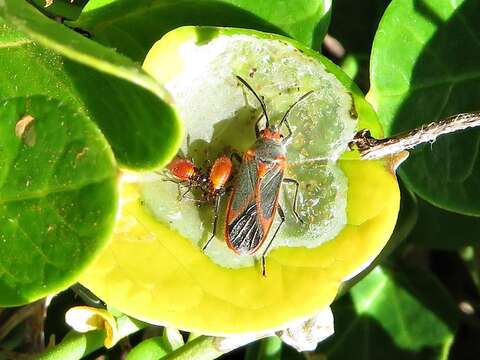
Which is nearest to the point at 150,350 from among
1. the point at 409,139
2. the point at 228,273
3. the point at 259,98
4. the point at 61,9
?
the point at 228,273

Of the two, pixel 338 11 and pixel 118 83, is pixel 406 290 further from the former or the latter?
pixel 118 83

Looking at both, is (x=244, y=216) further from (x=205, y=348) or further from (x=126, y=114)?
(x=126, y=114)

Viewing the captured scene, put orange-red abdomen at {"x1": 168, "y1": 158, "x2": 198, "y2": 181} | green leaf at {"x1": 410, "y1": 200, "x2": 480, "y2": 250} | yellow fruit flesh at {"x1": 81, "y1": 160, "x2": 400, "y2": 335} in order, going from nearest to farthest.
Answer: yellow fruit flesh at {"x1": 81, "y1": 160, "x2": 400, "y2": 335} < orange-red abdomen at {"x1": 168, "y1": 158, "x2": 198, "y2": 181} < green leaf at {"x1": 410, "y1": 200, "x2": 480, "y2": 250}

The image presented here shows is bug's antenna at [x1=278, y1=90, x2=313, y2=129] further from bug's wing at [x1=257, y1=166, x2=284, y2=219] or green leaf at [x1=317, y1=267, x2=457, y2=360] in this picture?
green leaf at [x1=317, y1=267, x2=457, y2=360]

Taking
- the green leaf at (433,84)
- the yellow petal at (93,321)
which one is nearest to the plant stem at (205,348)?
the yellow petal at (93,321)

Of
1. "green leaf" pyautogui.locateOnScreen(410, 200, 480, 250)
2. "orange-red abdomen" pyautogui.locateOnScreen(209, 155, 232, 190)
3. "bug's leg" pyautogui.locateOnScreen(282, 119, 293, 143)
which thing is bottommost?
"green leaf" pyautogui.locateOnScreen(410, 200, 480, 250)

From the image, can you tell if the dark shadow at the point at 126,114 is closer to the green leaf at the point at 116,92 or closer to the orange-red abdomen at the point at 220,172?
the green leaf at the point at 116,92

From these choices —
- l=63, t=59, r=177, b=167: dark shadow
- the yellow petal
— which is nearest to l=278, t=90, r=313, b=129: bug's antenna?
l=63, t=59, r=177, b=167: dark shadow
